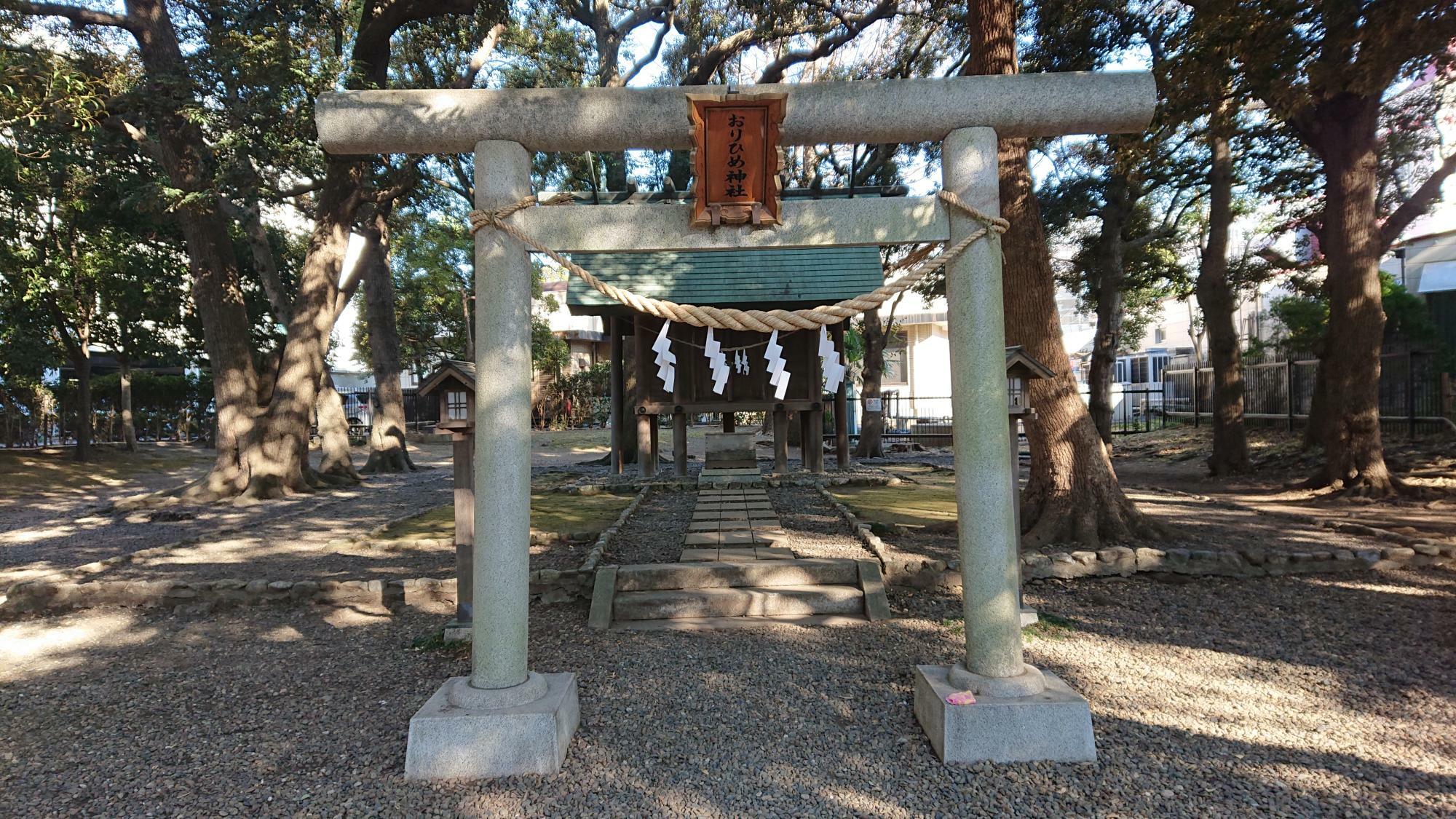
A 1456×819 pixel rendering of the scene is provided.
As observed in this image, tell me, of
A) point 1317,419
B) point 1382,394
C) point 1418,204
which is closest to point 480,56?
point 1418,204

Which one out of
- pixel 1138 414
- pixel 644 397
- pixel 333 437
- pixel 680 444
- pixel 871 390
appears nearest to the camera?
pixel 644 397

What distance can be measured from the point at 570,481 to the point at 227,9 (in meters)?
8.90

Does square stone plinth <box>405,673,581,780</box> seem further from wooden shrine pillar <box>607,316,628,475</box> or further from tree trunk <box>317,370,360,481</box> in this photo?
tree trunk <box>317,370,360,481</box>

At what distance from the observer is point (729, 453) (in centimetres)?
1397

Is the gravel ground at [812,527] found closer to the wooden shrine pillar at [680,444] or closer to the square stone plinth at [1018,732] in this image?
the wooden shrine pillar at [680,444]

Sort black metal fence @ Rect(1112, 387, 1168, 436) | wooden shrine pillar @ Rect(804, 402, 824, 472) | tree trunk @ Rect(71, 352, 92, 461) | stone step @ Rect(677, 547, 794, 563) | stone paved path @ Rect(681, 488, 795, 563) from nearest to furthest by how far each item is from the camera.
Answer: stone step @ Rect(677, 547, 794, 563) < stone paved path @ Rect(681, 488, 795, 563) < wooden shrine pillar @ Rect(804, 402, 824, 472) < tree trunk @ Rect(71, 352, 92, 461) < black metal fence @ Rect(1112, 387, 1168, 436)

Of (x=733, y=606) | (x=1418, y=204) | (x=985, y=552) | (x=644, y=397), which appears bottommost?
(x=733, y=606)

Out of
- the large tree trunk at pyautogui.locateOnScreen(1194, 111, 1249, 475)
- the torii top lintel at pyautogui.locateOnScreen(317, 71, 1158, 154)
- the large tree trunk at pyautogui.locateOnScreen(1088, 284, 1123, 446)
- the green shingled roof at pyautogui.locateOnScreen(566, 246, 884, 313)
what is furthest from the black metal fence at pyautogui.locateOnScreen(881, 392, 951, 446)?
the torii top lintel at pyautogui.locateOnScreen(317, 71, 1158, 154)

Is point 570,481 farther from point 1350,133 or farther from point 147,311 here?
point 147,311

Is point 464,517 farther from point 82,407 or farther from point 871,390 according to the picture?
point 82,407

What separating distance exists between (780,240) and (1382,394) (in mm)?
16730

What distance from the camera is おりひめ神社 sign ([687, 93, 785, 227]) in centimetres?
336

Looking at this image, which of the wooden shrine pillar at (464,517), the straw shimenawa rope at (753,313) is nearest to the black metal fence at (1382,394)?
the straw shimenawa rope at (753,313)

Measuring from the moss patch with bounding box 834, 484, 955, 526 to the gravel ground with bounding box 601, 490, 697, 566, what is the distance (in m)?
2.30
